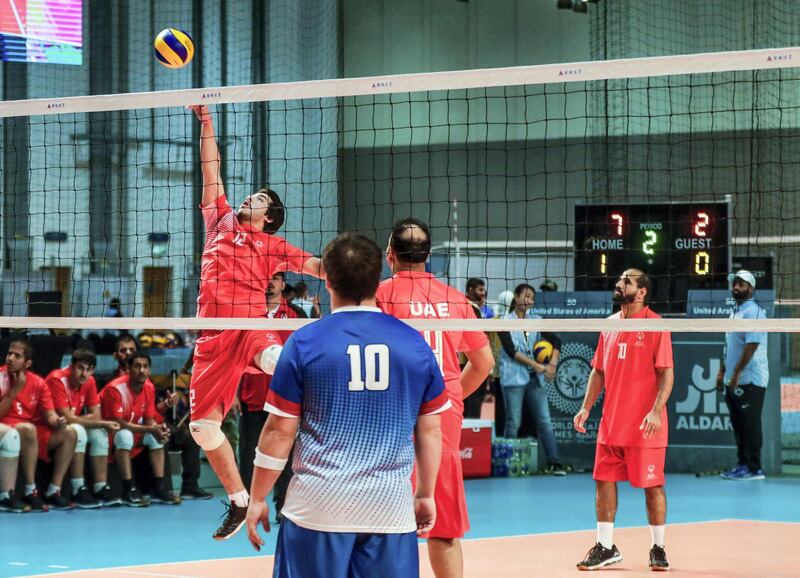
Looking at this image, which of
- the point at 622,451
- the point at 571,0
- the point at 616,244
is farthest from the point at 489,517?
the point at 571,0

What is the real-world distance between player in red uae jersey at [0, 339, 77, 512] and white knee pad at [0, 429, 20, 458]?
0.31 ft

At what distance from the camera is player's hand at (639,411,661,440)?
24.3ft

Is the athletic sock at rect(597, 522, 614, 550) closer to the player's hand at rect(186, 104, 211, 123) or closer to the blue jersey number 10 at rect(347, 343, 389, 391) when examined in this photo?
the player's hand at rect(186, 104, 211, 123)

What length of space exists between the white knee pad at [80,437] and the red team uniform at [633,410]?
15.5ft

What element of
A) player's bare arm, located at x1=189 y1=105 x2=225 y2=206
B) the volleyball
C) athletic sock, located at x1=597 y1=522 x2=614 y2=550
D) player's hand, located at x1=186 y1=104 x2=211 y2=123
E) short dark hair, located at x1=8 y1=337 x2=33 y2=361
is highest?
player's hand, located at x1=186 y1=104 x2=211 y2=123

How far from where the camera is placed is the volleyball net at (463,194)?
6.52m

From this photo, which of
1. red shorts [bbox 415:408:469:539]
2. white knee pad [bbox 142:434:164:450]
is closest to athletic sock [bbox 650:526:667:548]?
red shorts [bbox 415:408:469:539]

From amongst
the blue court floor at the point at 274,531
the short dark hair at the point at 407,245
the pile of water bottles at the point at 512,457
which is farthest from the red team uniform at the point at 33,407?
the short dark hair at the point at 407,245

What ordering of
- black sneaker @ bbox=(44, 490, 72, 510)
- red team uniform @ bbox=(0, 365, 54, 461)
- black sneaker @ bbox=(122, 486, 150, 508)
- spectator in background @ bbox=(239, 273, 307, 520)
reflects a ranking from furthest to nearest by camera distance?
black sneaker @ bbox=(122, 486, 150, 508) < black sneaker @ bbox=(44, 490, 72, 510) < red team uniform @ bbox=(0, 365, 54, 461) < spectator in background @ bbox=(239, 273, 307, 520)

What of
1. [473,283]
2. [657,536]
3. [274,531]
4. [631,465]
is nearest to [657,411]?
[631,465]

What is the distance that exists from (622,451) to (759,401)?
492 centimetres

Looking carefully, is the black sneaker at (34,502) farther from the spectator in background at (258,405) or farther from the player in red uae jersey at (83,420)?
the spectator in background at (258,405)

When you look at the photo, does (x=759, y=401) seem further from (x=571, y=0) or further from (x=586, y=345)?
(x=571, y=0)

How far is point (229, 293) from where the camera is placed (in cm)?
701
